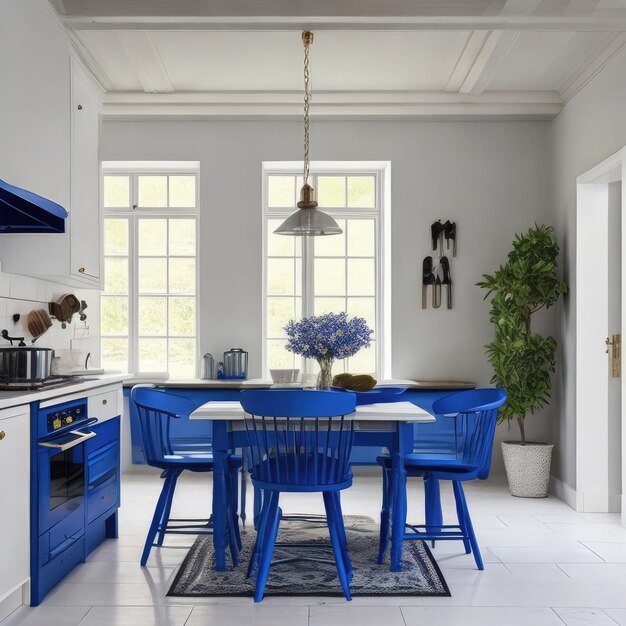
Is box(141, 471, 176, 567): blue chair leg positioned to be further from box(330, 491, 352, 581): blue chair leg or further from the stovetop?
box(330, 491, 352, 581): blue chair leg

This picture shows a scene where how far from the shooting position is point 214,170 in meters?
6.37

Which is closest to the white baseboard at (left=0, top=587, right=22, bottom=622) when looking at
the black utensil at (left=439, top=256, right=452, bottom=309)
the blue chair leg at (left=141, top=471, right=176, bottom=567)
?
the blue chair leg at (left=141, top=471, right=176, bottom=567)

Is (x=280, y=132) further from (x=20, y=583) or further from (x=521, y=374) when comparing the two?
(x=20, y=583)

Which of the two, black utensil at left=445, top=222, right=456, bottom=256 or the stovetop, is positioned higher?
black utensil at left=445, top=222, right=456, bottom=256

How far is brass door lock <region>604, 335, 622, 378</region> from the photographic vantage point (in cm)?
512

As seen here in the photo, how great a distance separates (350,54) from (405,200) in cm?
148

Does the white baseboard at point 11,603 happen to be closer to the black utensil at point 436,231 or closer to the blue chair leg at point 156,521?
the blue chair leg at point 156,521

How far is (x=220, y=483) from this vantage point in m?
3.63

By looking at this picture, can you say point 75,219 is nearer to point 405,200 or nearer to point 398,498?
point 398,498

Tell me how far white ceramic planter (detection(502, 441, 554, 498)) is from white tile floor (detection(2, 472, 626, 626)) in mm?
635

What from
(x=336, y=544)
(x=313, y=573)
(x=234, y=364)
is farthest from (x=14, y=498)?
(x=234, y=364)

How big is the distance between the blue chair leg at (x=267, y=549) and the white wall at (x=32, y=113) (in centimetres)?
187

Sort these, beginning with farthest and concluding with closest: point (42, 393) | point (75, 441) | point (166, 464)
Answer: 1. point (166, 464)
2. point (75, 441)
3. point (42, 393)

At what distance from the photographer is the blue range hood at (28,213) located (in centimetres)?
348
